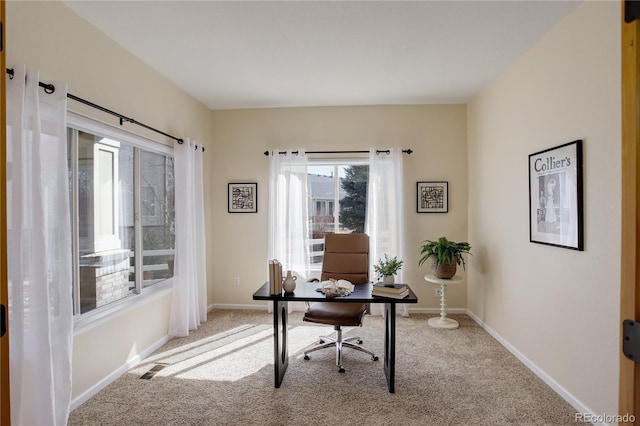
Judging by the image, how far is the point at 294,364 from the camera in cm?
315

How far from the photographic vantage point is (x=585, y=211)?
7.81 feet

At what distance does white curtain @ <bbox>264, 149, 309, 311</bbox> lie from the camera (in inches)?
183

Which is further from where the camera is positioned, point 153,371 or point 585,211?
point 153,371

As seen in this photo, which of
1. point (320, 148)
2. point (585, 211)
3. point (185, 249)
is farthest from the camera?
point (320, 148)

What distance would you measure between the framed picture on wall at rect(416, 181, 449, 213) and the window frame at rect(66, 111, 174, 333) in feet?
10.2

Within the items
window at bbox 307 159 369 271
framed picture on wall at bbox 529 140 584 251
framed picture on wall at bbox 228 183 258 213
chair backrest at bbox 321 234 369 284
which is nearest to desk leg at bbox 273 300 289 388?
chair backrest at bbox 321 234 369 284

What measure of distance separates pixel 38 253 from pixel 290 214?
2910mm

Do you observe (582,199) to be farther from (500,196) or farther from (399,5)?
(399,5)

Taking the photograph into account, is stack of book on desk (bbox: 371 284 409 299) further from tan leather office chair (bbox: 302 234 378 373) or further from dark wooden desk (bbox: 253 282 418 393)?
tan leather office chair (bbox: 302 234 378 373)

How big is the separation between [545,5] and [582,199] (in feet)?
4.46

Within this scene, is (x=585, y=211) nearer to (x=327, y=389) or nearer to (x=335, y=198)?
(x=327, y=389)

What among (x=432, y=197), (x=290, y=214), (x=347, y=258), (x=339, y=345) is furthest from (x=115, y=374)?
→ (x=432, y=197)

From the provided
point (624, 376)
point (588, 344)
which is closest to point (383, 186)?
point (588, 344)

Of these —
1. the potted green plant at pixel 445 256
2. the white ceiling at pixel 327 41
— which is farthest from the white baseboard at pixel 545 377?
the white ceiling at pixel 327 41
